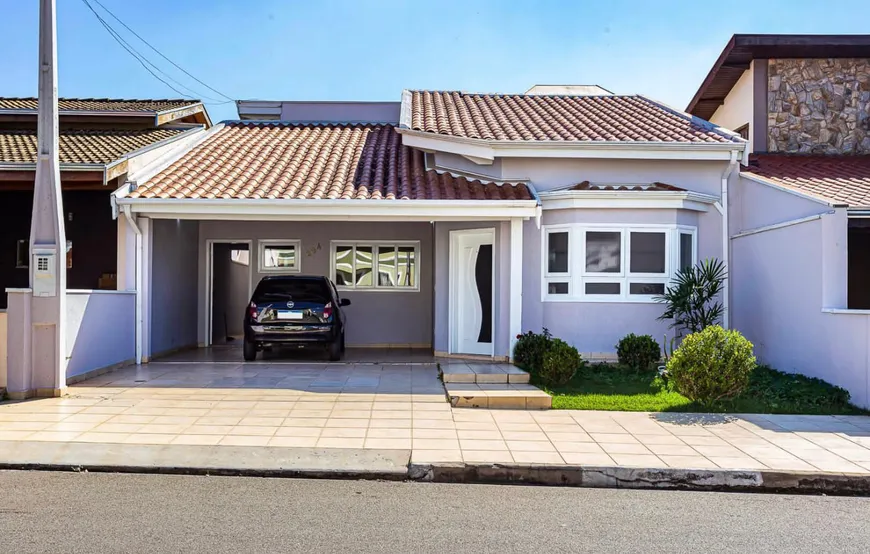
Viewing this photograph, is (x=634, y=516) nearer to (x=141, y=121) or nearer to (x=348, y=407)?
(x=348, y=407)

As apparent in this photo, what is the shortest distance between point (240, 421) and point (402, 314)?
25.6 ft

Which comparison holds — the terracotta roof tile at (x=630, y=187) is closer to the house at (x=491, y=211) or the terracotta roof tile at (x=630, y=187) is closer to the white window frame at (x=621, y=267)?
the house at (x=491, y=211)

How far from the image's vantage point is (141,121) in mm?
14789

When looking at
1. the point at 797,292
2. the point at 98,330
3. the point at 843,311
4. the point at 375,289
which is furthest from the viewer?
the point at 375,289

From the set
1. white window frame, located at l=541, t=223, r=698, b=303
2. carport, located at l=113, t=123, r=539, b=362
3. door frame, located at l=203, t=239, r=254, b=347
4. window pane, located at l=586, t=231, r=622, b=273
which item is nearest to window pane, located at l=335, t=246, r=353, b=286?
carport, located at l=113, t=123, r=539, b=362

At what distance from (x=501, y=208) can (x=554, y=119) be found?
13.1ft

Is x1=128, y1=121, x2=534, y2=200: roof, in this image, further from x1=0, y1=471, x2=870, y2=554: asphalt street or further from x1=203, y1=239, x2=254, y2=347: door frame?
x1=0, y1=471, x2=870, y2=554: asphalt street

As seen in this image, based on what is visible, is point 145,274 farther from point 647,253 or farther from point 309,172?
point 647,253

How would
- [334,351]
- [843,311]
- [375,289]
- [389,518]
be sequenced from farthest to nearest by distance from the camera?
[375,289]
[334,351]
[843,311]
[389,518]

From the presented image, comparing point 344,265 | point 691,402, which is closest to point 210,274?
point 344,265

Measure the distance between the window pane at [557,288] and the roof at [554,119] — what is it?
2640 millimetres

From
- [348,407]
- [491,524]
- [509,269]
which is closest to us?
[491,524]

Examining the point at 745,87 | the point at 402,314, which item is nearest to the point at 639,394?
the point at 402,314

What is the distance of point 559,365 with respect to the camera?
945cm
